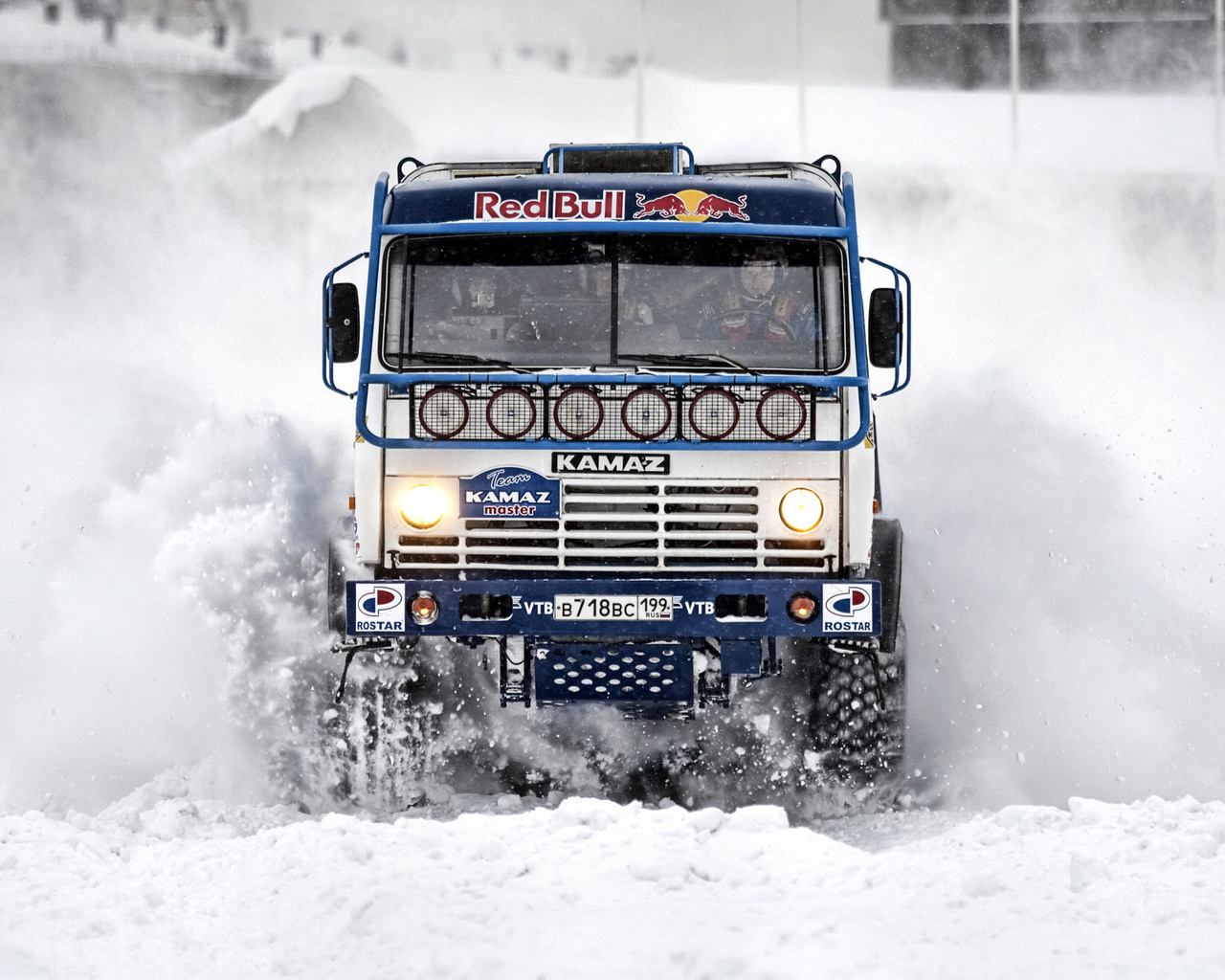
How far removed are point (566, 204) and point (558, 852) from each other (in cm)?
287

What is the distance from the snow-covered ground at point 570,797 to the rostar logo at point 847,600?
0.95 meters

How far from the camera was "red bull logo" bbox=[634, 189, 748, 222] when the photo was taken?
6484 mm

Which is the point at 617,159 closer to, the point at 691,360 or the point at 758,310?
the point at 758,310

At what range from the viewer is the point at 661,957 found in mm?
4352

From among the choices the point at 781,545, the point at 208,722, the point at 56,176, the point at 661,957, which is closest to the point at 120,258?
the point at 56,176

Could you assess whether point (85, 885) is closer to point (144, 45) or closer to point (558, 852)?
point (558, 852)

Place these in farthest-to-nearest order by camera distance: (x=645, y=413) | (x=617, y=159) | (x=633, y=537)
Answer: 1. (x=617, y=159)
2. (x=633, y=537)
3. (x=645, y=413)

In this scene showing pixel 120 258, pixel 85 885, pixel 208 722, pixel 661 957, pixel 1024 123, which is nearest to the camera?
pixel 661 957

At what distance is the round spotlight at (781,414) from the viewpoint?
20.3 ft

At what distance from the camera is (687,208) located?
6.49m

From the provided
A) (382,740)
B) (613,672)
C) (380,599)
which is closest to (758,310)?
(613,672)

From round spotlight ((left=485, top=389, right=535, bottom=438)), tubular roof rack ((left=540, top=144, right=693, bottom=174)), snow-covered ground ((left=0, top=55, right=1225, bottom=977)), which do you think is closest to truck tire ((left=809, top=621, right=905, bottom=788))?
snow-covered ground ((left=0, top=55, right=1225, bottom=977))

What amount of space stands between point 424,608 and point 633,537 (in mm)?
955

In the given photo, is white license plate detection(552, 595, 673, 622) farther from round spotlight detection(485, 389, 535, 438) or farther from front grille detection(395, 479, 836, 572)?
round spotlight detection(485, 389, 535, 438)
